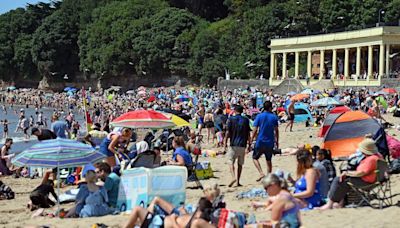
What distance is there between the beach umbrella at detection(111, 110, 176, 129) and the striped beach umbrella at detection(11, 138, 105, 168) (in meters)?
3.49

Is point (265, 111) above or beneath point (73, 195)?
above

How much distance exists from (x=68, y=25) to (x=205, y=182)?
268ft

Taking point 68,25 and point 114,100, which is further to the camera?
point 68,25

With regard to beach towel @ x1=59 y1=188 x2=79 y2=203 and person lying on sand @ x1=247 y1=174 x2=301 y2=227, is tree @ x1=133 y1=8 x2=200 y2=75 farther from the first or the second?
person lying on sand @ x1=247 y1=174 x2=301 y2=227

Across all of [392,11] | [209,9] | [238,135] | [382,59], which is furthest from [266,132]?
[209,9]

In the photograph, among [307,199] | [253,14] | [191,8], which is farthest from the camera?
[191,8]

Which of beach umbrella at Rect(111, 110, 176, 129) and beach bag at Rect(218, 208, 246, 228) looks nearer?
beach bag at Rect(218, 208, 246, 228)

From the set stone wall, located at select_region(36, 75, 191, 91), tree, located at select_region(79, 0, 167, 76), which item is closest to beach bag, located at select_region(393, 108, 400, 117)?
stone wall, located at select_region(36, 75, 191, 91)

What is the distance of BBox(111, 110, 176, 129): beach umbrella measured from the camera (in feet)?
42.6

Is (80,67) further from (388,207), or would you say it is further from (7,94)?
(388,207)

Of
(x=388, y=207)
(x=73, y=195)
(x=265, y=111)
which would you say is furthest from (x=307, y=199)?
(x=73, y=195)

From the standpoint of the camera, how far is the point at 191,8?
8181 centimetres

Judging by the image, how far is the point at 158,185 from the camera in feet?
27.8

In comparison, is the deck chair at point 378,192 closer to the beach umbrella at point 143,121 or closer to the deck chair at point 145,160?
the deck chair at point 145,160
